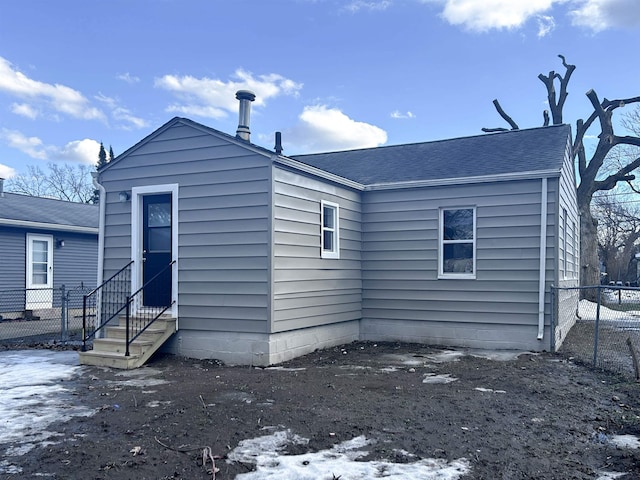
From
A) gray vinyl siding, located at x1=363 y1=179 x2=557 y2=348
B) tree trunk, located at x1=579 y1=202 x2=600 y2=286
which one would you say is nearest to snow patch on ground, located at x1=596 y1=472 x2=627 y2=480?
Result: gray vinyl siding, located at x1=363 y1=179 x2=557 y2=348

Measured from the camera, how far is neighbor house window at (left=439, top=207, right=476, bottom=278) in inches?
375

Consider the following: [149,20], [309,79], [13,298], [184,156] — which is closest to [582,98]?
[309,79]

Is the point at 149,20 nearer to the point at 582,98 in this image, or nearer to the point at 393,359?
the point at 393,359

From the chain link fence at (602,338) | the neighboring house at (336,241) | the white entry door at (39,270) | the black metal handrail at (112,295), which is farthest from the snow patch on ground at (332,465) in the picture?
the white entry door at (39,270)

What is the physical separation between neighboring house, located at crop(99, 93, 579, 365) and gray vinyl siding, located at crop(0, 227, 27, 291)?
285 inches

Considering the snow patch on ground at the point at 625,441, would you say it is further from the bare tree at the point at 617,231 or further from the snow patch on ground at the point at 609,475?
the bare tree at the point at 617,231

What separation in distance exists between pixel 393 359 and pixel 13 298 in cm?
1161

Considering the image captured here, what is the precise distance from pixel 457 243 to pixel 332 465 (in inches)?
260

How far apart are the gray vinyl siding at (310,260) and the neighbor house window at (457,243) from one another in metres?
1.67

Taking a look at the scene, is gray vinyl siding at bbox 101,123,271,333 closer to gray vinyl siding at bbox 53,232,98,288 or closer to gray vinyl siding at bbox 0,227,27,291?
gray vinyl siding at bbox 0,227,27,291

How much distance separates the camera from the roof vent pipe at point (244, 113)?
30.0ft

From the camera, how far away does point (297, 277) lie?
8211mm

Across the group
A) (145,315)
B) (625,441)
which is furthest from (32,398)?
(625,441)

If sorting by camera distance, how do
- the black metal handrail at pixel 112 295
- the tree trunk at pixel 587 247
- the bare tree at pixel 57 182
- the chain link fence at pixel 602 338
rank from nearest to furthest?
the chain link fence at pixel 602 338
the black metal handrail at pixel 112 295
the tree trunk at pixel 587 247
the bare tree at pixel 57 182
